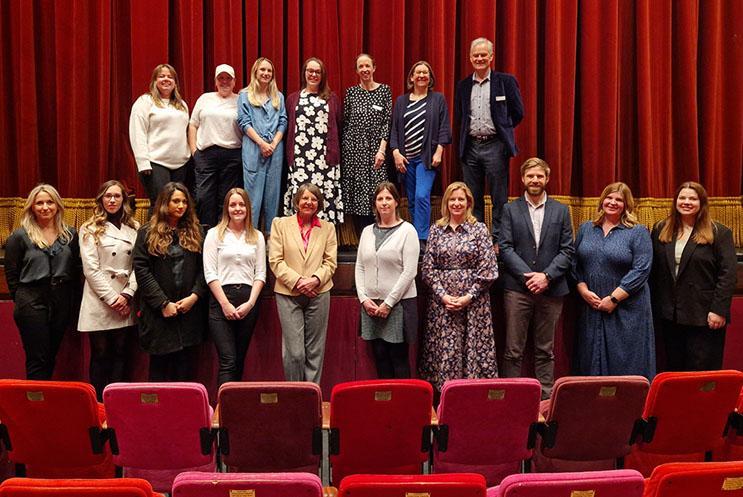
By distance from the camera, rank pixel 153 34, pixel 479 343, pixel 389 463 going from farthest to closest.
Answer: pixel 153 34 < pixel 479 343 < pixel 389 463

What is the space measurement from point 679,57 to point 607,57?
62 cm

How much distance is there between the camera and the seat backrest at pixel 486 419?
2805 mm

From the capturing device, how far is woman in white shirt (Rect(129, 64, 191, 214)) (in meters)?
4.79

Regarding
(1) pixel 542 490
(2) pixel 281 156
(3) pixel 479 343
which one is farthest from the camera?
(2) pixel 281 156

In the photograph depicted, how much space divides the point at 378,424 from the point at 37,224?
2520 mm

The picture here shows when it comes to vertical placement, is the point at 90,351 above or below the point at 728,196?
below

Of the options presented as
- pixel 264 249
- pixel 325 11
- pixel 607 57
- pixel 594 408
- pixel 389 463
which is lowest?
pixel 389 463

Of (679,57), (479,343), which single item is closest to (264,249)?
(479,343)

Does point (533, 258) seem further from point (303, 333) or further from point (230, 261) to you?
point (230, 261)

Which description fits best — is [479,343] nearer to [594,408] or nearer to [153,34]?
[594,408]

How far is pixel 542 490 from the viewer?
197 centimetres

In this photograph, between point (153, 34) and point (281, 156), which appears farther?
point (153, 34)

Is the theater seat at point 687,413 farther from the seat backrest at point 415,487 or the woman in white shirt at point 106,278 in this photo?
the woman in white shirt at point 106,278

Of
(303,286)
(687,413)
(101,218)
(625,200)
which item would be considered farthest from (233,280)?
(687,413)
